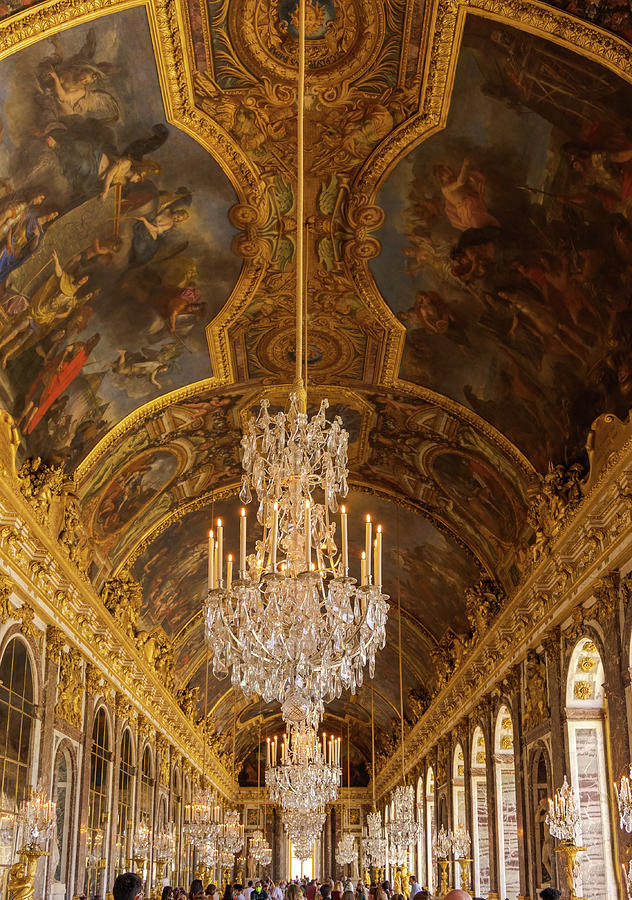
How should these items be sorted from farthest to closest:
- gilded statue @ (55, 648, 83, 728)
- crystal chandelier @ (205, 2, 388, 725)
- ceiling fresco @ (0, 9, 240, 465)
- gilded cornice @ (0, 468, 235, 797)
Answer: gilded statue @ (55, 648, 83, 728)
gilded cornice @ (0, 468, 235, 797)
ceiling fresco @ (0, 9, 240, 465)
crystal chandelier @ (205, 2, 388, 725)

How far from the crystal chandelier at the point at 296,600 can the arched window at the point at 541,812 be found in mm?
7938

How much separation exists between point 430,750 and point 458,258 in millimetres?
20473

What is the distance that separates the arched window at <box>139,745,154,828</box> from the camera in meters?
22.9

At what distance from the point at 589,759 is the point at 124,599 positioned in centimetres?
984

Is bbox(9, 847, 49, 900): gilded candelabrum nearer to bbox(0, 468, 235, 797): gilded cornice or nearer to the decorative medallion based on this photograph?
bbox(0, 468, 235, 797): gilded cornice

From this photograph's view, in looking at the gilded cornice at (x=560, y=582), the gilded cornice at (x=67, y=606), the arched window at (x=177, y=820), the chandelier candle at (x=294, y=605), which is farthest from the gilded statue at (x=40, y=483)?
the arched window at (x=177, y=820)

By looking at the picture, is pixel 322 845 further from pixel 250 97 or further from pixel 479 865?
pixel 250 97

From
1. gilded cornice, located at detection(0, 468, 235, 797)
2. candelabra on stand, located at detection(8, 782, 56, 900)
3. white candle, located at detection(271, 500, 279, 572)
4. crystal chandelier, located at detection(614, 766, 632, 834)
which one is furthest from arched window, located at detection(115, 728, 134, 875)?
white candle, located at detection(271, 500, 279, 572)

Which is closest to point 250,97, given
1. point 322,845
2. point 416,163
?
point 416,163

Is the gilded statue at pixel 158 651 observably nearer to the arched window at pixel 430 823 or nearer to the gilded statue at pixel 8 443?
the arched window at pixel 430 823

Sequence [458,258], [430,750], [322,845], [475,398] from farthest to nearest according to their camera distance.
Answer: [322,845] → [430,750] → [475,398] → [458,258]

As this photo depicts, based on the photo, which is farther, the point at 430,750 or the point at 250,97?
the point at 430,750

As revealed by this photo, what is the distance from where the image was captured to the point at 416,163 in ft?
37.7

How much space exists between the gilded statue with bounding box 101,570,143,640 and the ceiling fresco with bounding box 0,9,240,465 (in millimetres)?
4635
